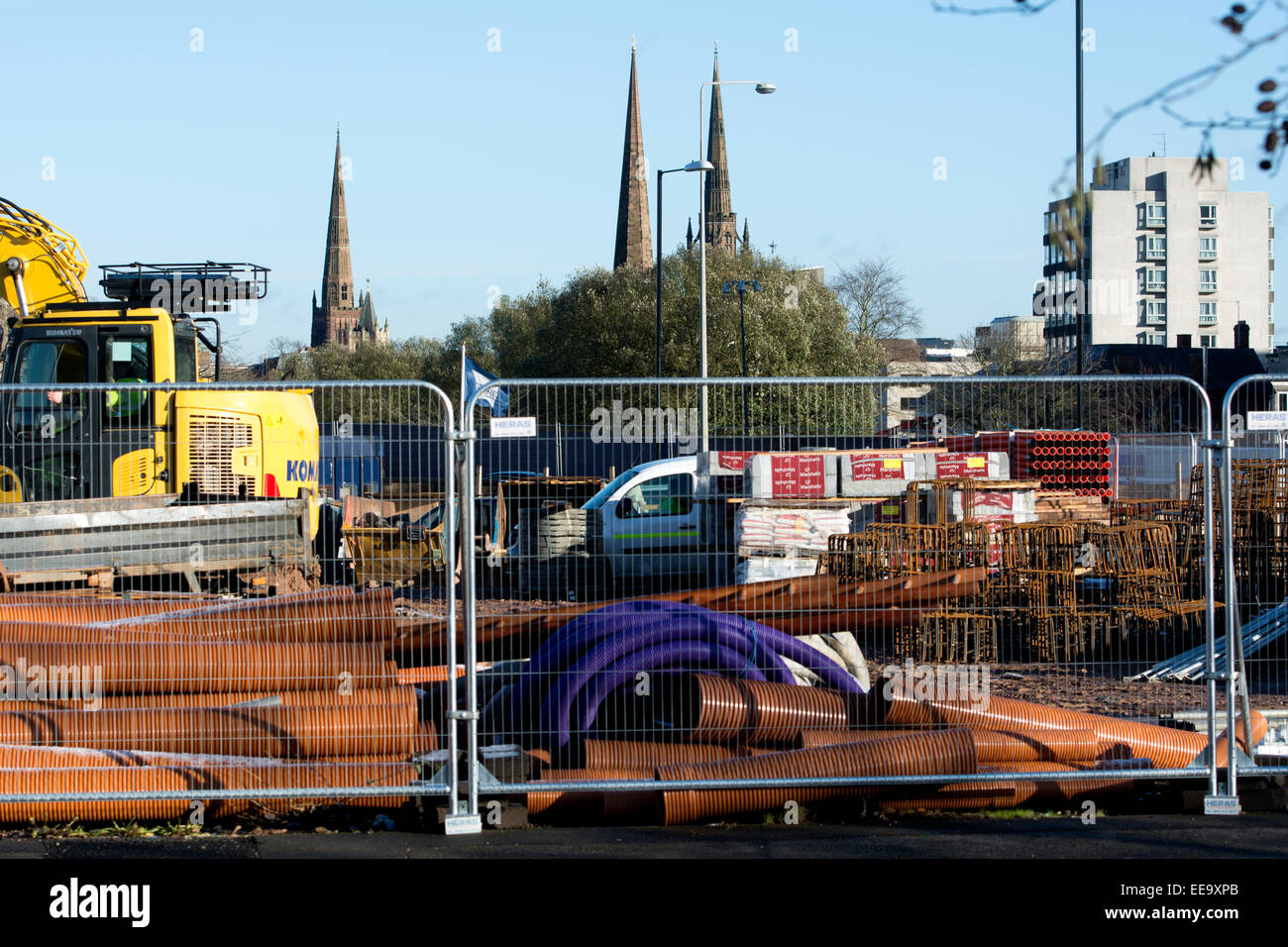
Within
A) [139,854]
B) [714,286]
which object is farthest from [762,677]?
[714,286]

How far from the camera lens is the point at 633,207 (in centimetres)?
12412

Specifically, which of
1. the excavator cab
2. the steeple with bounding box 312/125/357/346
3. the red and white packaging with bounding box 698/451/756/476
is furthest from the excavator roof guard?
the steeple with bounding box 312/125/357/346

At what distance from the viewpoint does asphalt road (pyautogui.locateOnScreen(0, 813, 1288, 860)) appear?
634 centimetres

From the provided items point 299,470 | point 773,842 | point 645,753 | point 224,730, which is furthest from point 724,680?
point 299,470

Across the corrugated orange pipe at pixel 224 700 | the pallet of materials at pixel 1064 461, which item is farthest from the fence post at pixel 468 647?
the pallet of materials at pixel 1064 461

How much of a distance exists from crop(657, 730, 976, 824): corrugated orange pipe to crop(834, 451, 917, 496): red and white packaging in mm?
8903

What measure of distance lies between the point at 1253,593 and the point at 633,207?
113924mm

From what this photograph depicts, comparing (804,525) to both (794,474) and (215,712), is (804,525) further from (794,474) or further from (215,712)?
(215,712)

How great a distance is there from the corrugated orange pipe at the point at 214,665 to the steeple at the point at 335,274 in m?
175

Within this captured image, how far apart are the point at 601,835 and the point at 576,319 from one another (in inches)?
2036

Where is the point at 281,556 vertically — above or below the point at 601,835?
above

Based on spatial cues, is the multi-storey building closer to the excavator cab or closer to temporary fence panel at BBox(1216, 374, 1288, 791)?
temporary fence panel at BBox(1216, 374, 1288, 791)
